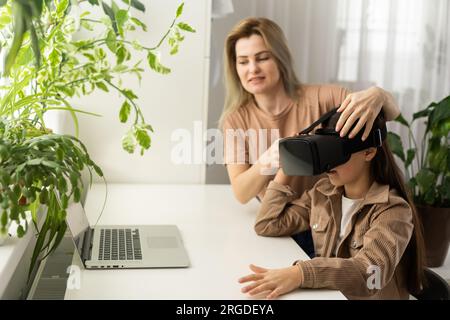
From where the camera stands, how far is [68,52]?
1285mm

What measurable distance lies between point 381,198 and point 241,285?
39cm

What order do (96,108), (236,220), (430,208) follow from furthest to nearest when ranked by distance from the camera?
1. (430,208)
2. (96,108)
3. (236,220)

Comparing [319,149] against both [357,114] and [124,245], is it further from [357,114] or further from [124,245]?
[124,245]

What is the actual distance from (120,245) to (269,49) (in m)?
0.84

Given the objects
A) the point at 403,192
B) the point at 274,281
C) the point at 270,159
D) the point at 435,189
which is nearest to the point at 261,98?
the point at 270,159

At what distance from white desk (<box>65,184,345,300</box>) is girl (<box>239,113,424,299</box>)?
0.04 meters

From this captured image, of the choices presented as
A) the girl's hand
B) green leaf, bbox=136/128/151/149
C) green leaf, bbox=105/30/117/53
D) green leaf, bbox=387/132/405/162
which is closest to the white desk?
the girl's hand

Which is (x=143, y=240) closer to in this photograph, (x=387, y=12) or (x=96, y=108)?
(x=96, y=108)

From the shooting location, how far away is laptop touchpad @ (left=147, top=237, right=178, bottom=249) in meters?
1.42

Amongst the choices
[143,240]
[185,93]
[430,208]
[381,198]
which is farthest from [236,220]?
[430,208]

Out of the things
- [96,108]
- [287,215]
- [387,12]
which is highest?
[387,12]

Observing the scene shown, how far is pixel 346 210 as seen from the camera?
60.9 inches

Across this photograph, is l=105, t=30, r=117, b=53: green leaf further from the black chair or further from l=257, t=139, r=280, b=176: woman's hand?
the black chair

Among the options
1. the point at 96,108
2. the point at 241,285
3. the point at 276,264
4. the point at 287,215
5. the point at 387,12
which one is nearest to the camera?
the point at 241,285
